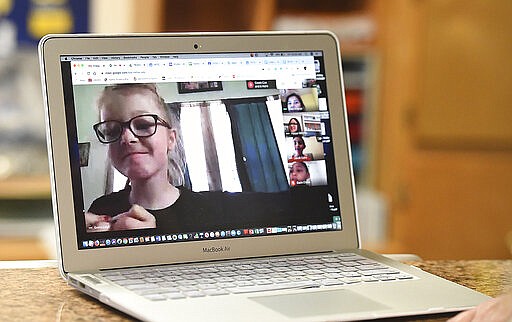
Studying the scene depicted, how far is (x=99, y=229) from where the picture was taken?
3.56ft

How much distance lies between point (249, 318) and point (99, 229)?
264 millimetres

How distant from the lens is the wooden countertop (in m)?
0.93

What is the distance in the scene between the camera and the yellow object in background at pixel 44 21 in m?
3.35

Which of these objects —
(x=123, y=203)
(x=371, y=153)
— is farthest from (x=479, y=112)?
(x=123, y=203)

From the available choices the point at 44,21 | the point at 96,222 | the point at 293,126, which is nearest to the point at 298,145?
the point at 293,126

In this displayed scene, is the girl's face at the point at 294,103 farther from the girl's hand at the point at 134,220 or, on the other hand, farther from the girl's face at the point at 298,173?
the girl's hand at the point at 134,220

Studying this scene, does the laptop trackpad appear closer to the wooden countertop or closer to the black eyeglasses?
the wooden countertop

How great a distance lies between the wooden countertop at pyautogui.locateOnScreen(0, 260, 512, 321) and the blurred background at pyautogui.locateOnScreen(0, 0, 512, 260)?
2.10 meters

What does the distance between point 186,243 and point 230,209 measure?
0.22 ft

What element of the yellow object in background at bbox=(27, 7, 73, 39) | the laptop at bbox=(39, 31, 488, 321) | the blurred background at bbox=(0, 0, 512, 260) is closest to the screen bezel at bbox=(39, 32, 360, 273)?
the laptop at bbox=(39, 31, 488, 321)

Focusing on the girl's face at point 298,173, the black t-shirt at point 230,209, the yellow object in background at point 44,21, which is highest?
the yellow object in background at point 44,21

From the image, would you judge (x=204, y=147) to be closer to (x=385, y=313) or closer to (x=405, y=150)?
(x=385, y=313)

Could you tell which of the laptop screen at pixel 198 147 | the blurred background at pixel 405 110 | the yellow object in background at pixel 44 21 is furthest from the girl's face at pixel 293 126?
the yellow object in background at pixel 44 21

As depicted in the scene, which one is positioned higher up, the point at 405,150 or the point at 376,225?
the point at 405,150
